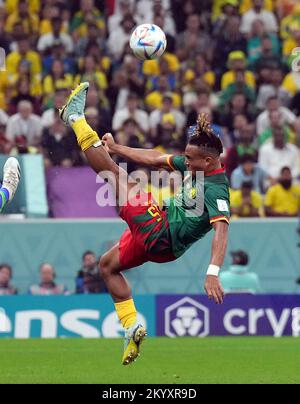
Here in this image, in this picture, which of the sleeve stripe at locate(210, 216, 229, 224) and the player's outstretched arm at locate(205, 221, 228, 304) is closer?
the player's outstretched arm at locate(205, 221, 228, 304)

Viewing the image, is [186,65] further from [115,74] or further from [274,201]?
Answer: [274,201]

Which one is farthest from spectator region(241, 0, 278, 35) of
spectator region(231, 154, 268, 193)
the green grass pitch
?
the green grass pitch

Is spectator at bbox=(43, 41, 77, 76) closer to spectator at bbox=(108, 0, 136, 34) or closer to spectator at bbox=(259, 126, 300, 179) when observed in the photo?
spectator at bbox=(108, 0, 136, 34)

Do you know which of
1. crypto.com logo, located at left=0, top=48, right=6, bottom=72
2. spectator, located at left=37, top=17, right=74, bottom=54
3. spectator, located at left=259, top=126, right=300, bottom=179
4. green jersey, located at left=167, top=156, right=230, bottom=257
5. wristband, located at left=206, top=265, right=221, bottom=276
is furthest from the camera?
spectator, located at left=37, top=17, right=74, bottom=54

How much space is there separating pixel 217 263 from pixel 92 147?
173cm

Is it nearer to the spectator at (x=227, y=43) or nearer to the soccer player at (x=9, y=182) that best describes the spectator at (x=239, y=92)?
the spectator at (x=227, y=43)

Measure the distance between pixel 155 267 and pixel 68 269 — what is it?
1304 mm

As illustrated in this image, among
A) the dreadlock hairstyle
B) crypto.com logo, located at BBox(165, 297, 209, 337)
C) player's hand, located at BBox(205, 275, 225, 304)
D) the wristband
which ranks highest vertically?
the dreadlock hairstyle

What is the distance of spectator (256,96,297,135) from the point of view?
2083cm

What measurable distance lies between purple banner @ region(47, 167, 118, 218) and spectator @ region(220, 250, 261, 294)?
7.82 ft

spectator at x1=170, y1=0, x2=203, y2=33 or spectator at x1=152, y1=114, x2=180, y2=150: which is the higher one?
spectator at x1=170, y1=0, x2=203, y2=33

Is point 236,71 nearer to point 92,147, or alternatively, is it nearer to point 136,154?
point 136,154

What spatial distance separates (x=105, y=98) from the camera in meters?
21.7
